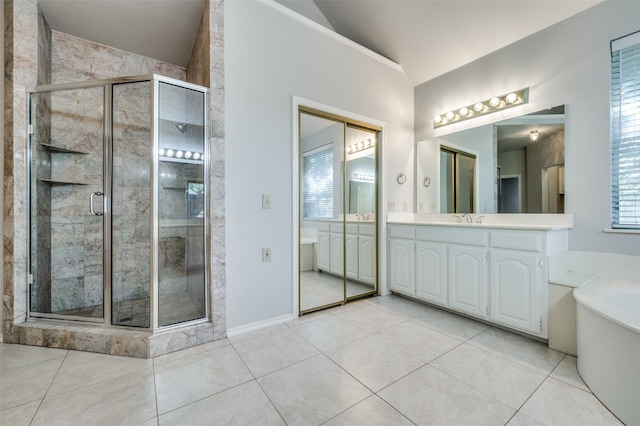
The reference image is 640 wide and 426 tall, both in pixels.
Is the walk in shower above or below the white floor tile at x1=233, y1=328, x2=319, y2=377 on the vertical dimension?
above

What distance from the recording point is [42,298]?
230 centimetres

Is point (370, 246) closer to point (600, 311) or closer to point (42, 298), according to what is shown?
point (600, 311)

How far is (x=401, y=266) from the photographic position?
10.2 ft

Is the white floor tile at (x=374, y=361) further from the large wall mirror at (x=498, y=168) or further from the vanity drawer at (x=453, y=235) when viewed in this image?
the large wall mirror at (x=498, y=168)

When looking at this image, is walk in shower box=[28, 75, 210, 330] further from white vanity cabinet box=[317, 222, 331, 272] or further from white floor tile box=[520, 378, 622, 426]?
white floor tile box=[520, 378, 622, 426]

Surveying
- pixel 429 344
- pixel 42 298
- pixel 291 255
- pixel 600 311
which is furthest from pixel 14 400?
pixel 600 311

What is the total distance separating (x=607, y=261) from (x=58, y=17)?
5282 millimetres

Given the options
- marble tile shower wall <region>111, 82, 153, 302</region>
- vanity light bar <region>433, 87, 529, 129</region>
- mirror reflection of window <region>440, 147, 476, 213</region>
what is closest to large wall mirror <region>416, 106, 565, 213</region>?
mirror reflection of window <region>440, 147, 476, 213</region>

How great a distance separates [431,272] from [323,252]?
46.3 inches

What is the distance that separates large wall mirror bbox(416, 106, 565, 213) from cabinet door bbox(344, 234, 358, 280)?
111 cm

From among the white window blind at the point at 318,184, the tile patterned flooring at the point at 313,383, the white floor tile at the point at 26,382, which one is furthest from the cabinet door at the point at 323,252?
the white floor tile at the point at 26,382

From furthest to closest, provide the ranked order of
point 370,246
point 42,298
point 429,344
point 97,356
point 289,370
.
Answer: point 370,246 < point 42,298 < point 429,344 < point 97,356 < point 289,370

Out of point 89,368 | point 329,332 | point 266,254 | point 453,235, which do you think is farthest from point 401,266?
point 89,368

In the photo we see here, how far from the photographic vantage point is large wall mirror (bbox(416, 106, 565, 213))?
2.42 m
